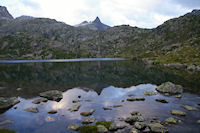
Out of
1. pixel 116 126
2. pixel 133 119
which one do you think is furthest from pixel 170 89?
pixel 116 126

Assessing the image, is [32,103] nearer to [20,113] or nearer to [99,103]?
[20,113]

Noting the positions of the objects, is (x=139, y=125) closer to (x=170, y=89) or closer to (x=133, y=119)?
(x=133, y=119)

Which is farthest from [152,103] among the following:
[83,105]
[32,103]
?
[32,103]

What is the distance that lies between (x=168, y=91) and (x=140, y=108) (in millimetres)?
21298

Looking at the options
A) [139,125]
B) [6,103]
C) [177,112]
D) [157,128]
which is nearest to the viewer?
[157,128]

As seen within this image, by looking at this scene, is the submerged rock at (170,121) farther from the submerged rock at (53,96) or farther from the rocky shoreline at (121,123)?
the submerged rock at (53,96)

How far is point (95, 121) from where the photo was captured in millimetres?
30875

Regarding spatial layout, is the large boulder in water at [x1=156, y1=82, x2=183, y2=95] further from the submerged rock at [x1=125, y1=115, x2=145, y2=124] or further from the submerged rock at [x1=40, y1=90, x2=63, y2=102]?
the submerged rock at [x1=40, y1=90, x2=63, y2=102]

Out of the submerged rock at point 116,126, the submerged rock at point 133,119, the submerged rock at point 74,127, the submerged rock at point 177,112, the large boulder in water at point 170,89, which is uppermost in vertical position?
the large boulder in water at point 170,89

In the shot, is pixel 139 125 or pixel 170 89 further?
pixel 170 89

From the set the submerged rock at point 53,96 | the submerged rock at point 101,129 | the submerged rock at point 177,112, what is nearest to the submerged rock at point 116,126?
the submerged rock at point 101,129

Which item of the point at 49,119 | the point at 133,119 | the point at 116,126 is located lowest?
the point at 49,119

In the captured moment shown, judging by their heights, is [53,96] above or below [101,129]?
below

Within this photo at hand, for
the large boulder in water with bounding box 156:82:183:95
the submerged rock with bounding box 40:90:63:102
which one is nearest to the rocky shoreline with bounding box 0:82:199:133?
the submerged rock with bounding box 40:90:63:102
